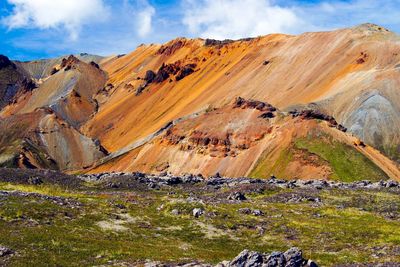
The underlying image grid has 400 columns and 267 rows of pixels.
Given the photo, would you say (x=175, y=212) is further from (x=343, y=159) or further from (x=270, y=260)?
(x=343, y=159)

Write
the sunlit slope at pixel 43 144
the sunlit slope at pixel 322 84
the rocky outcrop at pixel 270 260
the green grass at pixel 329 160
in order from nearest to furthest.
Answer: the rocky outcrop at pixel 270 260 → the green grass at pixel 329 160 → the sunlit slope at pixel 322 84 → the sunlit slope at pixel 43 144

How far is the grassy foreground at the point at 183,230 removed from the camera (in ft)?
95.8

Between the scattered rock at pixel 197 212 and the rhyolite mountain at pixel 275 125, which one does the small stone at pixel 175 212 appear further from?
the rhyolite mountain at pixel 275 125

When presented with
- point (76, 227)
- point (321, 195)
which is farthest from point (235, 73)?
point (76, 227)

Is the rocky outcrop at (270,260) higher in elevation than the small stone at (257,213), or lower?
higher

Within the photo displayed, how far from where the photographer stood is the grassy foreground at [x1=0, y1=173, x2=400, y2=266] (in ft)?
95.8

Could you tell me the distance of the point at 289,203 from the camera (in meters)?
53.7

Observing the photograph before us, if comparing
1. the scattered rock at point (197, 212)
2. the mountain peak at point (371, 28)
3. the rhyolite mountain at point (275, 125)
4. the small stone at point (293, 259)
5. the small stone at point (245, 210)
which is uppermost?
the mountain peak at point (371, 28)

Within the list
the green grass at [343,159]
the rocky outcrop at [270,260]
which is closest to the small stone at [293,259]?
the rocky outcrop at [270,260]

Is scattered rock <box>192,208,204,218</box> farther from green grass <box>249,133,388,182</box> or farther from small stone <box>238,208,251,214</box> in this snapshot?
green grass <box>249,133,388,182</box>

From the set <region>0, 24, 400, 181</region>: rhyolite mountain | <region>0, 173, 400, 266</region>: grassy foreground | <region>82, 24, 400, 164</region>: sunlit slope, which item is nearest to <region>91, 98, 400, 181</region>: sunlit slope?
<region>0, 24, 400, 181</region>: rhyolite mountain

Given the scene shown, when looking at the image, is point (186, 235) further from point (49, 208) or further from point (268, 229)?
point (49, 208)

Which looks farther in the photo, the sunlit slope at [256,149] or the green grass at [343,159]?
the sunlit slope at [256,149]

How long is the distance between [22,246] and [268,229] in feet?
59.7
